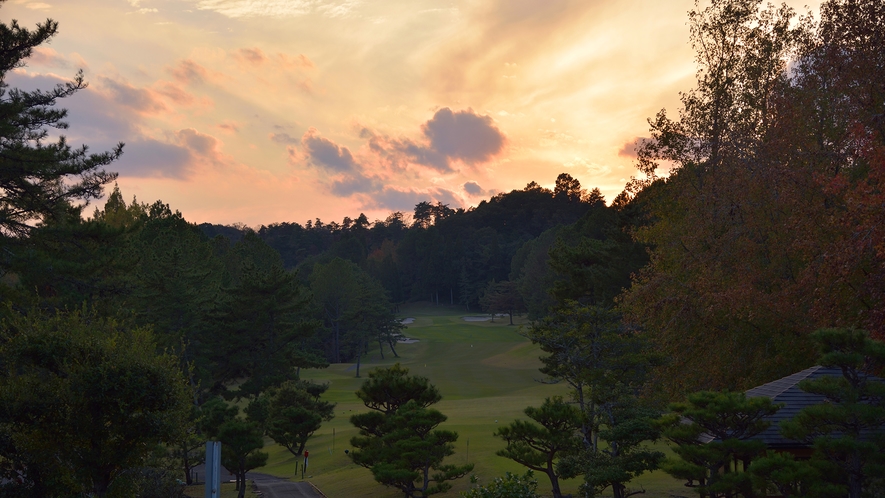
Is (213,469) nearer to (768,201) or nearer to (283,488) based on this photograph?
(768,201)

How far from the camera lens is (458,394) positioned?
64.5m

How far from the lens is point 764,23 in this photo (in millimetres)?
26578

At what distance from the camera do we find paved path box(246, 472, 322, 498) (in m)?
31.1

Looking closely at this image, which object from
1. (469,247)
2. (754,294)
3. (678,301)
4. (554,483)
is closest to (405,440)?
(554,483)

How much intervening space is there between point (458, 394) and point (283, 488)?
32.5m

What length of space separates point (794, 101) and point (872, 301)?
270 inches

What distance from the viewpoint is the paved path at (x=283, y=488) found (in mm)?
31128

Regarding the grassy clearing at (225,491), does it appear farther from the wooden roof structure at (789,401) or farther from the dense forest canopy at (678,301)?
the wooden roof structure at (789,401)

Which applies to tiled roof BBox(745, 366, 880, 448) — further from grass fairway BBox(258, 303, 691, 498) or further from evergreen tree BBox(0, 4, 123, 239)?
evergreen tree BBox(0, 4, 123, 239)

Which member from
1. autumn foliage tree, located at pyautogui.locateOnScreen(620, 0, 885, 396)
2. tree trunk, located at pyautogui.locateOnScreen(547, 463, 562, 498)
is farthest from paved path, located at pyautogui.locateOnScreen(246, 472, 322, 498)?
autumn foliage tree, located at pyautogui.locateOnScreen(620, 0, 885, 396)

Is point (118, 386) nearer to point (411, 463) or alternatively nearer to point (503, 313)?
point (411, 463)

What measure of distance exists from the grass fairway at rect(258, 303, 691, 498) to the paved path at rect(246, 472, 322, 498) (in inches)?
24.6

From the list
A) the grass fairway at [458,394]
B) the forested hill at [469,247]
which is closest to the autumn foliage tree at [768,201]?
the grass fairway at [458,394]

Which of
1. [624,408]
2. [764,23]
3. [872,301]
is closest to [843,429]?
[872,301]
